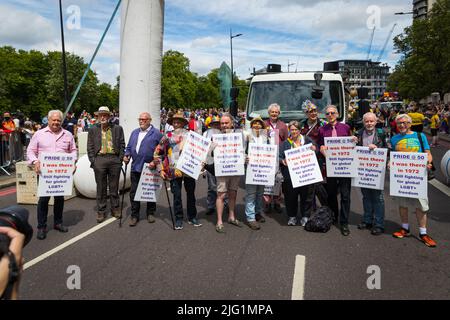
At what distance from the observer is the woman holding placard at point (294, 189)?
6090 millimetres

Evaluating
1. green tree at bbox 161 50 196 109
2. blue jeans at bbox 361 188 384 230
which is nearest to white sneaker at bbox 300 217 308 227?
blue jeans at bbox 361 188 384 230

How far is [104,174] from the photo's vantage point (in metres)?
6.66

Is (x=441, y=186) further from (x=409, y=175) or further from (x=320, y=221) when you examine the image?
(x=320, y=221)

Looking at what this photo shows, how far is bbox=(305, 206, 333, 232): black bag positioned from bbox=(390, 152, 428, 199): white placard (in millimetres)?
1032

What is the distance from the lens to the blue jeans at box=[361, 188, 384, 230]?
5805 mm

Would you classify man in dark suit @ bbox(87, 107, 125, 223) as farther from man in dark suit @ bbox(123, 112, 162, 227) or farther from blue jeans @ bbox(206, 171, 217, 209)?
blue jeans @ bbox(206, 171, 217, 209)

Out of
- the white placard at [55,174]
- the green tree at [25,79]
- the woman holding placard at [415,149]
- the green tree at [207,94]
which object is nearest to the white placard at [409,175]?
the woman holding placard at [415,149]

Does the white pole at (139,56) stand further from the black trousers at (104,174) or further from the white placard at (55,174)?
the white placard at (55,174)

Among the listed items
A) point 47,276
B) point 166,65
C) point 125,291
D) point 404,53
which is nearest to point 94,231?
point 47,276

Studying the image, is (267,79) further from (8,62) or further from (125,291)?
(8,62)

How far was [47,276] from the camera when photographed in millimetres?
4359

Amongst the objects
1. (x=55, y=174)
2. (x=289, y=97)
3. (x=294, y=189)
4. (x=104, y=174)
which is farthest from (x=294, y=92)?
(x=55, y=174)

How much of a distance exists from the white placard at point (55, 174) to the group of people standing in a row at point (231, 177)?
13 cm
